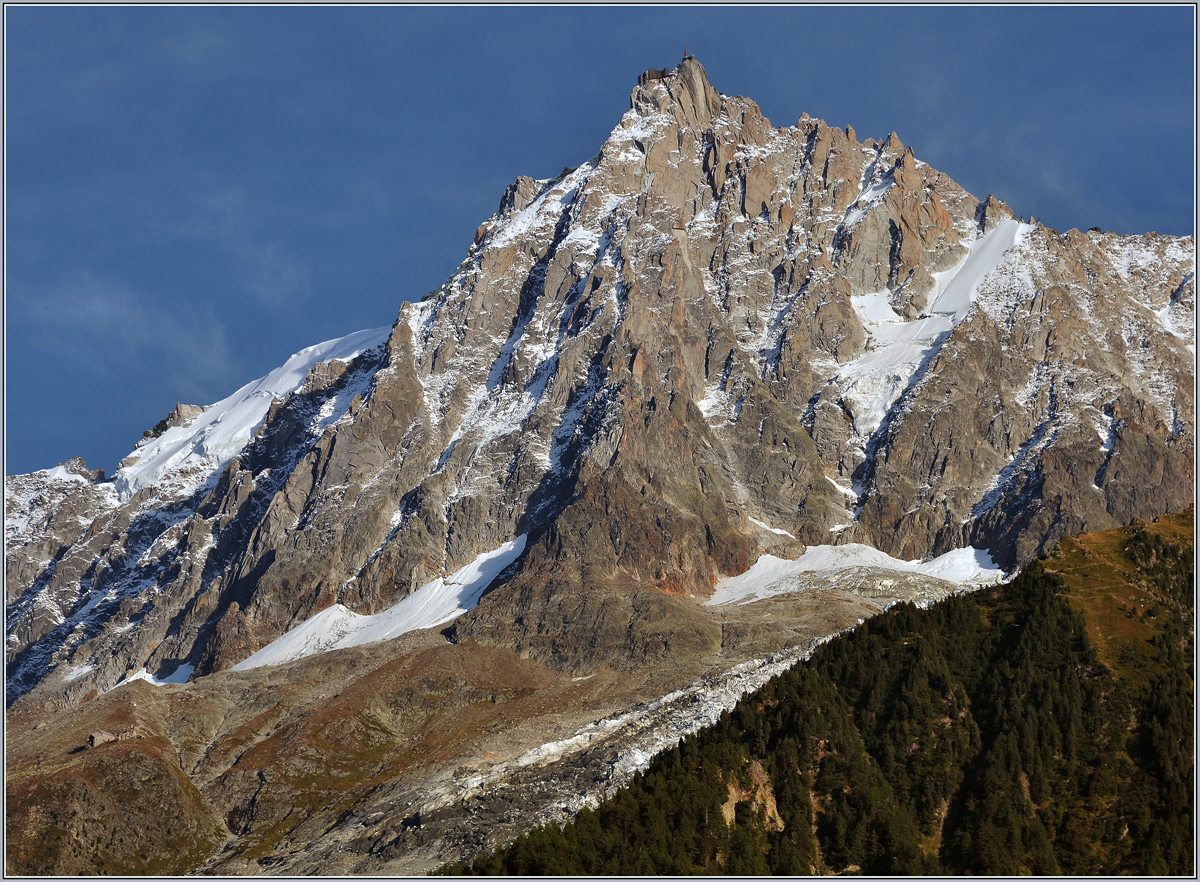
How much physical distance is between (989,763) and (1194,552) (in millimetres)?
40594

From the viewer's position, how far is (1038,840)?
120562mm

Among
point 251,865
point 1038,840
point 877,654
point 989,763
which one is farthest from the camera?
point 251,865

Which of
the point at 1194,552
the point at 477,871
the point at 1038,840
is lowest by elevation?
the point at 1038,840

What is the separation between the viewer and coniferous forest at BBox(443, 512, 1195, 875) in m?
122

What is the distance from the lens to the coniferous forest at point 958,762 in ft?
400

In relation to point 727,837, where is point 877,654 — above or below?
above

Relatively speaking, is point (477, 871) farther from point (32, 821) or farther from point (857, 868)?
point (32, 821)

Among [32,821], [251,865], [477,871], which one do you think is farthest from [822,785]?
[32,821]

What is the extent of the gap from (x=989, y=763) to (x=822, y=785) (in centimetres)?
1616

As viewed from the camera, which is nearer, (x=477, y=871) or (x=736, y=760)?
(x=477, y=871)

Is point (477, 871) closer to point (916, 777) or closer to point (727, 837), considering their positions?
point (727, 837)

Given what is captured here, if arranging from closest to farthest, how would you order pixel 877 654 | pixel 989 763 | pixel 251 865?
pixel 989 763
pixel 877 654
pixel 251 865

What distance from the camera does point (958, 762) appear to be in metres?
134

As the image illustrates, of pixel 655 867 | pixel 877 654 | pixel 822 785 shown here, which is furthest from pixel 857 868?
pixel 877 654
